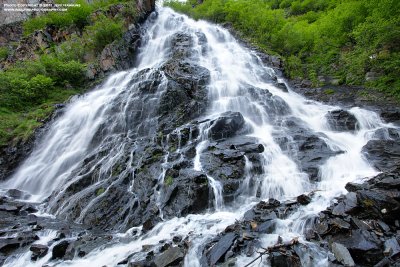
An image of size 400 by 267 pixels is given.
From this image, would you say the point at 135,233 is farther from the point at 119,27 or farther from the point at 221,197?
the point at 119,27

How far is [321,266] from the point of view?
541cm

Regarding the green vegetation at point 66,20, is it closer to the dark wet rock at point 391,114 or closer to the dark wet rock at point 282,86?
the dark wet rock at point 282,86

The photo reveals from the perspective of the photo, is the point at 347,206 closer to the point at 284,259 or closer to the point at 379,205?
the point at 379,205

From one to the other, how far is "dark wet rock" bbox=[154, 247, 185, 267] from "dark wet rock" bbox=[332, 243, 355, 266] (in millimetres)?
3576

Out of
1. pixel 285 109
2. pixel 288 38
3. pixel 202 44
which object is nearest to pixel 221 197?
pixel 285 109

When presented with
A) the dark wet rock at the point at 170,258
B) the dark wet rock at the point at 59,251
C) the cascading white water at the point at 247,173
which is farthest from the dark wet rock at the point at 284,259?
the dark wet rock at the point at 59,251

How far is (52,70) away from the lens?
72.4 feet

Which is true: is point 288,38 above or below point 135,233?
above

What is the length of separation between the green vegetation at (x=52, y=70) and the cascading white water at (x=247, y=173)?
7.93 ft

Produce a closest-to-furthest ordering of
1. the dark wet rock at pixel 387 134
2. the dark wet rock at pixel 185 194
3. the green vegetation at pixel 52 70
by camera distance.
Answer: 1. the dark wet rock at pixel 185 194
2. the dark wet rock at pixel 387 134
3. the green vegetation at pixel 52 70

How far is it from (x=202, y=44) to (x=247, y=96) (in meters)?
11.5

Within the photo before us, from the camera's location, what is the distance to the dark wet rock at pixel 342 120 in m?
13.2

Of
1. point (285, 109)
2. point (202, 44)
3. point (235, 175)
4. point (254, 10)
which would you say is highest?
point (254, 10)

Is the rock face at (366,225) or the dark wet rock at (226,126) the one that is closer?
the rock face at (366,225)
